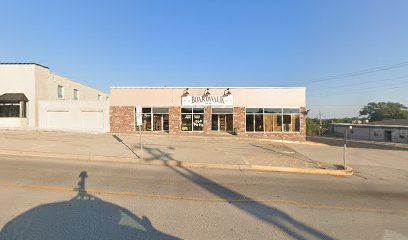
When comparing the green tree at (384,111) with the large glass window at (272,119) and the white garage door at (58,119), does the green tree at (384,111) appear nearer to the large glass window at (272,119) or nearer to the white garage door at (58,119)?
the large glass window at (272,119)

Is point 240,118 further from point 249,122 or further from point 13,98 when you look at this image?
point 13,98

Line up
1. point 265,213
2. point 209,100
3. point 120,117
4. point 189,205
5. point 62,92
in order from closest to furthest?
1. point 265,213
2. point 189,205
3. point 120,117
4. point 209,100
5. point 62,92

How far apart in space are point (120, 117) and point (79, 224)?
73.5 ft

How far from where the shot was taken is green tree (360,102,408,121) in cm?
9994

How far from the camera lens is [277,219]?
5.71 metres

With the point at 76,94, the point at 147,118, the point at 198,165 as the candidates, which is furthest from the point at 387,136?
the point at 76,94

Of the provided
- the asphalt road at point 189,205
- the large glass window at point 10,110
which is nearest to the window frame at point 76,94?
the large glass window at point 10,110

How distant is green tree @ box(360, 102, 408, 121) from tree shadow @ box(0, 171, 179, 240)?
115 meters

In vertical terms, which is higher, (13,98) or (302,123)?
(13,98)

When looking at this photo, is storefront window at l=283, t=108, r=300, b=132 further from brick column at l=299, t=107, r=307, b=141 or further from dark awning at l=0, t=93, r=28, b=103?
dark awning at l=0, t=93, r=28, b=103

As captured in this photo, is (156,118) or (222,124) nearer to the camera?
(156,118)

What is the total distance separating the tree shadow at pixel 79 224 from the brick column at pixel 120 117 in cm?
2089

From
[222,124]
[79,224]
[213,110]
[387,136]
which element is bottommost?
[387,136]

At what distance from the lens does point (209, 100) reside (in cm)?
2666
